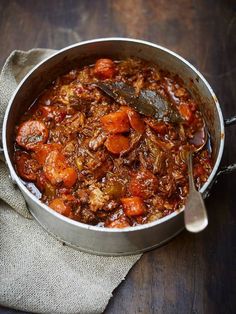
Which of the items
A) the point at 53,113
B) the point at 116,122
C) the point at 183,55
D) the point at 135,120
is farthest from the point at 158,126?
the point at 183,55

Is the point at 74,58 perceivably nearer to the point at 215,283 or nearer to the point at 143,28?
the point at 143,28

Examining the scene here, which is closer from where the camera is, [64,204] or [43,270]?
[64,204]

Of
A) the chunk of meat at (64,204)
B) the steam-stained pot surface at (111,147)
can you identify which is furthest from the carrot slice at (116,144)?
the chunk of meat at (64,204)

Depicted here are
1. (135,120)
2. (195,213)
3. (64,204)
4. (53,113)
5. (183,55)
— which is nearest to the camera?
(195,213)

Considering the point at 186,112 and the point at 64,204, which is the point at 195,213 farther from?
the point at 186,112

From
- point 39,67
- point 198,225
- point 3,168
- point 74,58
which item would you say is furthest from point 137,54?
point 198,225

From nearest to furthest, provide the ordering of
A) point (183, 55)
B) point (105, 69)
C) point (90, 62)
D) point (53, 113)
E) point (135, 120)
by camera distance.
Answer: point (135, 120) < point (53, 113) < point (105, 69) < point (90, 62) < point (183, 55)

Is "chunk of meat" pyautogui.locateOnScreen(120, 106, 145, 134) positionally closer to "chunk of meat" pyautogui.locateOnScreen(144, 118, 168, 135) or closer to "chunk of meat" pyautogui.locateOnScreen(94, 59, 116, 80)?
"chunk of meat" pyautogui.locateOnScreen(144, 118, 168, 135)

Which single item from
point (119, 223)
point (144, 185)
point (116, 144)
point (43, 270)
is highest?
point (116, 144)
